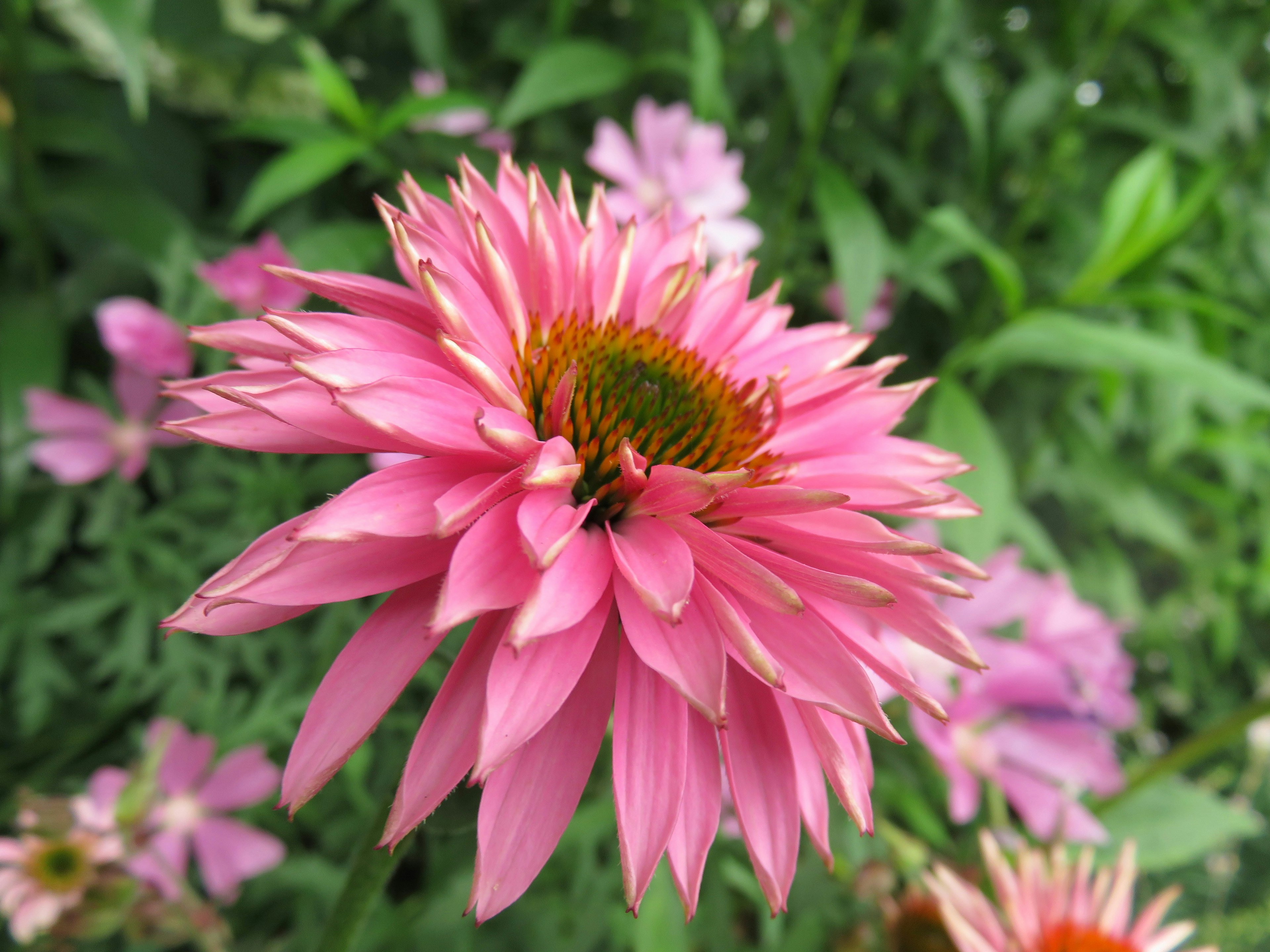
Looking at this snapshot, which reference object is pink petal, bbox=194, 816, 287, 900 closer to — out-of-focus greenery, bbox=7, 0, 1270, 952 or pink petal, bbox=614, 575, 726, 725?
out-of-focus greenery, bbox=7, 0, 1270, 952

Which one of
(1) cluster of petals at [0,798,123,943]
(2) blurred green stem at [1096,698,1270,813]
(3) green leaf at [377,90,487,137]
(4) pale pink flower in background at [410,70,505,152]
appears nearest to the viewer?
(1) cluster of petals at [0,798,123,943]

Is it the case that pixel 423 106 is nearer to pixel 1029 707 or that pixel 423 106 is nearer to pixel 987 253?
pixel 987 253

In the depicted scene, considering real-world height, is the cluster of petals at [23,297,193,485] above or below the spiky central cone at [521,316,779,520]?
below

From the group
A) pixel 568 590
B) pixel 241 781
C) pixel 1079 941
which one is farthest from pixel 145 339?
pixel 1079 941

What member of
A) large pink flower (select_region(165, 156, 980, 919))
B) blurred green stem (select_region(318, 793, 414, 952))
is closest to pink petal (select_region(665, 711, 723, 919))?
large pink flower (select_region(165, 156, 980, 919))

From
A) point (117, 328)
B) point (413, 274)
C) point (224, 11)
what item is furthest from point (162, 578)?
point (224, 11)

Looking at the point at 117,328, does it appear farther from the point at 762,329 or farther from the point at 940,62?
the point at 940,62
